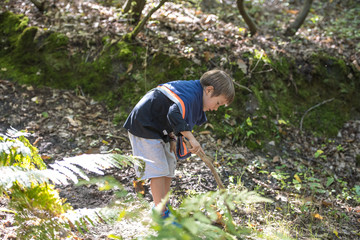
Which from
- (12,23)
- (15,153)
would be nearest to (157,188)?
(15,153)

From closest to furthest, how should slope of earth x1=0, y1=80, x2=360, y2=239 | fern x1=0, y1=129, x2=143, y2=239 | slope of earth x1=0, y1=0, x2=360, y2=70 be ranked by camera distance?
fern x1=0, y1=129, x2=143, y2=239 → slope of earth x1=0, y1=80, x2=360, y2=239 → slope of earth x1=0, y1=0, x2=360, y2=70

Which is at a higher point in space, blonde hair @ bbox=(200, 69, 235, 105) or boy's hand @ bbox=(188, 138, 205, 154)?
blonde hair @ bbox=(200, 69, 235, 105)

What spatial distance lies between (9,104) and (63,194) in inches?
77.7

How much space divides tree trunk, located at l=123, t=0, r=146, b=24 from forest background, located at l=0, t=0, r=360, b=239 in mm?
22

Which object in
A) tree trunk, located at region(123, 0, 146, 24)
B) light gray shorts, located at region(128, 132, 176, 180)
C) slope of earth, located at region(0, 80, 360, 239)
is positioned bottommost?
slope of earth, located at region(0, 80, 360, 239)

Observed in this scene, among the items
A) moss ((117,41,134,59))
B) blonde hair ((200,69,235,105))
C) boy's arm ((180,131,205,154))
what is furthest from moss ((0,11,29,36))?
boy's arm ((180,131,205,154))

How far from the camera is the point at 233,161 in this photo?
417 cm

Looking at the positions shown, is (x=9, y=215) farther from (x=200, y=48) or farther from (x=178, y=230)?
(x=200, y=48)

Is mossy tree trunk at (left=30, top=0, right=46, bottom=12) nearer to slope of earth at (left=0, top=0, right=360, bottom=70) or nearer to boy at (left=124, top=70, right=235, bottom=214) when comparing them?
slope of earth at (left=0, top=0, right=360, bottom=70)

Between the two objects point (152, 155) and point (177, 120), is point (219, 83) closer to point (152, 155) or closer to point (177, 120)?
point (177, 120)

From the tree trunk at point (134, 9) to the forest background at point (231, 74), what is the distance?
22 mm

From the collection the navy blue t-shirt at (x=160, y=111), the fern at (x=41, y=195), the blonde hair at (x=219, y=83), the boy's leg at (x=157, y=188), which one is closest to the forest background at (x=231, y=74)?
the boy's leg at (x=157, y=188)

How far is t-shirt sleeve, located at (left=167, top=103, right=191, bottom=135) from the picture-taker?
2.59m

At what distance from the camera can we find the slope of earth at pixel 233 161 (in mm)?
3391
